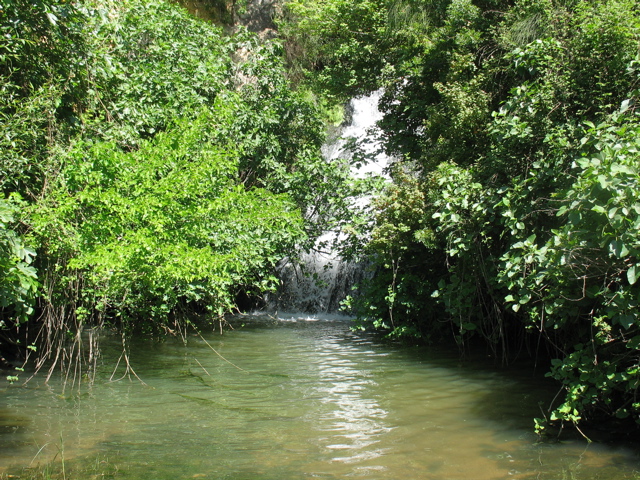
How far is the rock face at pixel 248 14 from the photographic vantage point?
2156 cm

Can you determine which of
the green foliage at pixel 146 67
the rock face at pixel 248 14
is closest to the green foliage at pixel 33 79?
the green foliage at pixel 146 67

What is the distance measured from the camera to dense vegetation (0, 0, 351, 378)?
664 centimetres

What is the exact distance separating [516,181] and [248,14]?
56.0ft

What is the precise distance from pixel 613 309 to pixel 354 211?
763 centimetres

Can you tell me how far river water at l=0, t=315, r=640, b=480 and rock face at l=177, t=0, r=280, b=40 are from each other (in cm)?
1554

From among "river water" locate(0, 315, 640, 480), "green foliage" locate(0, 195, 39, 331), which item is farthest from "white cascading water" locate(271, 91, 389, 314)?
"green foliage" locate(0, 195, 39, 331)

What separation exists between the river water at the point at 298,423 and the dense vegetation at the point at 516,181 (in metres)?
0.58

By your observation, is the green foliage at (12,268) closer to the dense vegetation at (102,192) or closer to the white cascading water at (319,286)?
the dense vegetation at (102,192)

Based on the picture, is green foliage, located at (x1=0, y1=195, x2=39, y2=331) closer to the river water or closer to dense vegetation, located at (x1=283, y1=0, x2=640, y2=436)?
the river water

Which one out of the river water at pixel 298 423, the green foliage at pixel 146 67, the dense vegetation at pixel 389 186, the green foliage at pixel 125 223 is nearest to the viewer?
the river water at pixel 298 423

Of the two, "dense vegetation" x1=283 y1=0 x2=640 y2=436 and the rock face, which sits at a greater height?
the rock face

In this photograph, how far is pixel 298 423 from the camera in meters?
6.18

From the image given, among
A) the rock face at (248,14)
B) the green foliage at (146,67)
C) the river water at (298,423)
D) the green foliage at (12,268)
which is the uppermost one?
the rock face at (248,14)

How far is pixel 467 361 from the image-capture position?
9180mm
